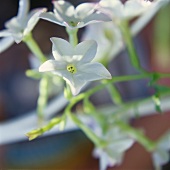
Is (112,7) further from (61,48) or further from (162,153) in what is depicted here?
(162,153)

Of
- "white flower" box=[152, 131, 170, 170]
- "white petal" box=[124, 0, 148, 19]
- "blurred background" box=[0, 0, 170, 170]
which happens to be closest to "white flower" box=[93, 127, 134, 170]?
"white flower" box=[152, 131, 170, 170]

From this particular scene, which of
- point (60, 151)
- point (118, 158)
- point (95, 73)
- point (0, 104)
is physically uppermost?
point (95, 73)

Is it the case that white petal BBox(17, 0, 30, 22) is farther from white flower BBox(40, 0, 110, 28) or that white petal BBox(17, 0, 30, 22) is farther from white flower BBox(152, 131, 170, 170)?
white flower BBox(152, 131, 170, 170)

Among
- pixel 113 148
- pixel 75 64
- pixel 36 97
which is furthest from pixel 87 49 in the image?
pixel 36 97

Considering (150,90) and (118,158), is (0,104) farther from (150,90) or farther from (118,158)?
(118,158)

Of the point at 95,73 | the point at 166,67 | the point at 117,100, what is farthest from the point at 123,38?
the point at 166,67
